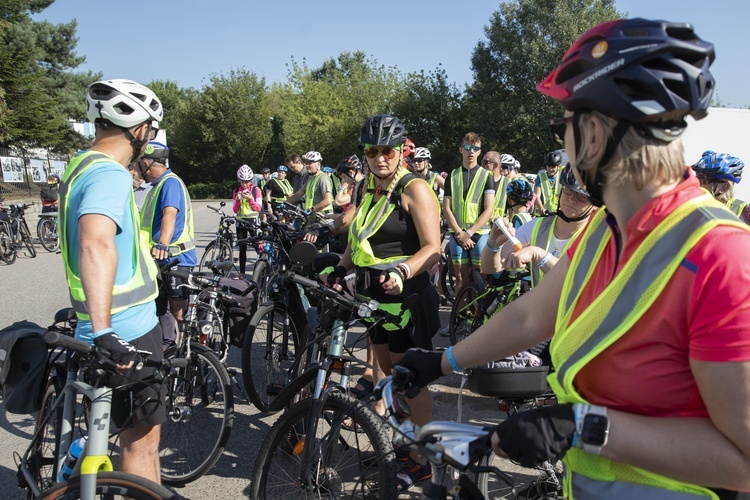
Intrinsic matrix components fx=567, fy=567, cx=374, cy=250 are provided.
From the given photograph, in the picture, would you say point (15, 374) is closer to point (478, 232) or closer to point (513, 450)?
point (513, 450)

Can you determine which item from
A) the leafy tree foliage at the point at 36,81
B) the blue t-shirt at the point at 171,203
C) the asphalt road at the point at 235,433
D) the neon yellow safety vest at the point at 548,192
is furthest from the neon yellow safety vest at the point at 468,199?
the leafy tree foliage at the point at 36,81

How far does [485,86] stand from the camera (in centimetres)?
3781

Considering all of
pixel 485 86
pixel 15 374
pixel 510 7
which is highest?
pixel 510 7

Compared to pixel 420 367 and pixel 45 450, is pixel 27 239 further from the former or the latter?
pixel 420 367

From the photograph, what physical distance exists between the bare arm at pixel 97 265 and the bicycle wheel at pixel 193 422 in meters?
1.59

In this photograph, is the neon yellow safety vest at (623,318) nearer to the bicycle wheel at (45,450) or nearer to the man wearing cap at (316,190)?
the bicycle wheel at (45,450)

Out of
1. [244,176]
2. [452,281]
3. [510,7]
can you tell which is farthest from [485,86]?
[452,281]

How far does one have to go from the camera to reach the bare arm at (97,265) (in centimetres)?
233

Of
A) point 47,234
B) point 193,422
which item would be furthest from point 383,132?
point 47,234

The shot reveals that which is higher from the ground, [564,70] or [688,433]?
[564,70]

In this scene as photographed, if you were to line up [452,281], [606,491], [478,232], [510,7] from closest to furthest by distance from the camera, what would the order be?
[606,491]
[478,232]
[452,281]
[510,7]

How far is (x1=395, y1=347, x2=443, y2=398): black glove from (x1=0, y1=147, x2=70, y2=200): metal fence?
27.7 metres

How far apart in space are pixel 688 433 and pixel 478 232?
253 inches

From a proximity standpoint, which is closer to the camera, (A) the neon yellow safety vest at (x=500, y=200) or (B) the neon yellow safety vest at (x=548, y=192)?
(A) the neon yellow safety vest at (x=500, y=200)
